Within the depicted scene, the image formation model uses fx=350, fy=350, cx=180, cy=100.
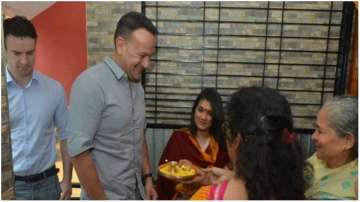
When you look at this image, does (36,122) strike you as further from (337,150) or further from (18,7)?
(337,150)

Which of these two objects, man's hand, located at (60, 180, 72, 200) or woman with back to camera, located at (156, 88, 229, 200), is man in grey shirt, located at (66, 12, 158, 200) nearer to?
man's hand, located at (60, 180, 72, 200)

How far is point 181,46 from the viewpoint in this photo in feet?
6.24

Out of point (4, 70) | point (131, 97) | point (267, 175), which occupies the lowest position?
point (267, 175)

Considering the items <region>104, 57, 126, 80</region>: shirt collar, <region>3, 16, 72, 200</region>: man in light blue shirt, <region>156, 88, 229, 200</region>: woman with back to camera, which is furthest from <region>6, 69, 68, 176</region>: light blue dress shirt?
<region>156, 88, 229, 200</region>: woman with back to camera

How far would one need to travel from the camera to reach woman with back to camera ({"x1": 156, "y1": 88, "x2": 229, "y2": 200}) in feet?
Answer: 5.53

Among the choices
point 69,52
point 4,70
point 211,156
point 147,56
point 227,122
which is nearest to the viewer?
point 4,70

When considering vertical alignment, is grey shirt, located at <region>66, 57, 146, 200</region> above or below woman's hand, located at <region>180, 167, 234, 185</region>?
above

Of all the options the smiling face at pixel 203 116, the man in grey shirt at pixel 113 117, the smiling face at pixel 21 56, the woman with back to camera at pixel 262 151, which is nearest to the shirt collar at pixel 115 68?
the man in grey shirt at pixel 113 117

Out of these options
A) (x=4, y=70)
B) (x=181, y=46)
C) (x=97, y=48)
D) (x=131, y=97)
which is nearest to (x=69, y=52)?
(x=97, y=48)

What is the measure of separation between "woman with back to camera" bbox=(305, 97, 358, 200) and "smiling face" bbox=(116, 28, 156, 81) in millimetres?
521

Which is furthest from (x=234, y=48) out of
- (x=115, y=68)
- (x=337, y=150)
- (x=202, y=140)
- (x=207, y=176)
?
(x=337, y=150)

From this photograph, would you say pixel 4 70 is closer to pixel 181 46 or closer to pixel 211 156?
pixel 211 156

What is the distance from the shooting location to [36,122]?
112 centimetres

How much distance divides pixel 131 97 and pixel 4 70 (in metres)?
0.48
